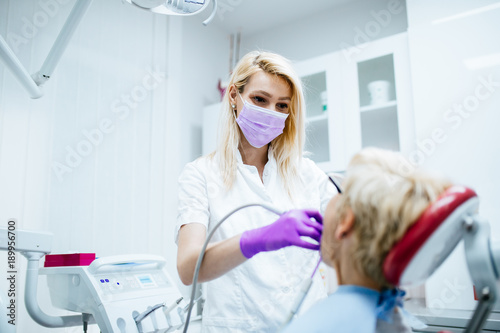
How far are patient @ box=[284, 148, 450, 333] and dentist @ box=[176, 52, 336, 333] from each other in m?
0.39

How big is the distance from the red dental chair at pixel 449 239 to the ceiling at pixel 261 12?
9.59ft

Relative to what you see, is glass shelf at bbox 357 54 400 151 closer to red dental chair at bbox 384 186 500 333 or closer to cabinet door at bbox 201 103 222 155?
cabinet door at bbox 201 103 222 155

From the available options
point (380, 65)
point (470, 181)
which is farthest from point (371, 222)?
point (380, 65)

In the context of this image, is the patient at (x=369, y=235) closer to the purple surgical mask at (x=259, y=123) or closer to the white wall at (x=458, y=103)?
the purple surgical mask at (x=259, y=123)

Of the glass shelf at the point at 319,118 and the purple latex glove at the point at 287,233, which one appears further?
the glass shelf at the point at 319,118

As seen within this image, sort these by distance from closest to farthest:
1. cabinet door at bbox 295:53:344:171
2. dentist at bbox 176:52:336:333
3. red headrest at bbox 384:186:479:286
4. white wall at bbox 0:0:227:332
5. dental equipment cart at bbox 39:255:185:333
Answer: red headrest at bbox 384:186:479:286 → dentist at bbox 176:52:336:333 → dental equipment cart at bbox 39:255:185:333 → white wall at bbox 0:0:227:332 → cabinet door at bbox 295:53:344:171

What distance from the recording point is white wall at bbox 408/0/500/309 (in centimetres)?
218

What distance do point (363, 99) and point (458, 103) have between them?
0.59 m

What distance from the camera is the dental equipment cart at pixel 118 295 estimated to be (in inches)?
55.1

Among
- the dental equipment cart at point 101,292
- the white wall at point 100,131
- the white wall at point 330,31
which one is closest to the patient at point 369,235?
the dental equipment cart at point 101,292

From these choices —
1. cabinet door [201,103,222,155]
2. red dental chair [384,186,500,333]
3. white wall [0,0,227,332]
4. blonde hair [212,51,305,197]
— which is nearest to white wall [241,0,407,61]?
white wall [0,0,227,332]

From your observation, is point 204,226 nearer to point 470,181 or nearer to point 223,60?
point 470,181

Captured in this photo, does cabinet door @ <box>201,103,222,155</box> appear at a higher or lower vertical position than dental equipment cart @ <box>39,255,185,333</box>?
higher

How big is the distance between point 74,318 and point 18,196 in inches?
30.7
